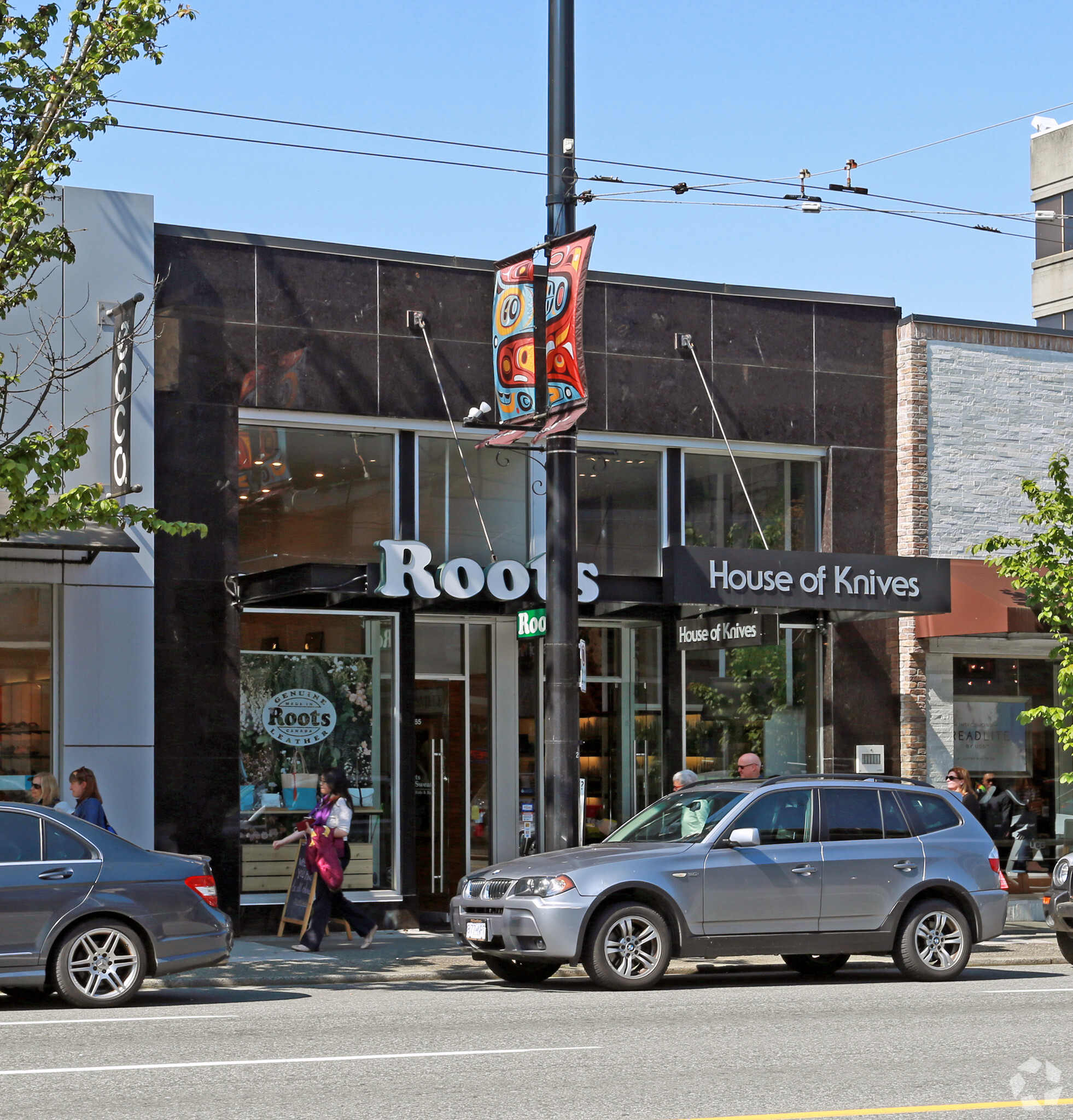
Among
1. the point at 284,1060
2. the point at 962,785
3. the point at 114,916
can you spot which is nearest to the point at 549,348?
the point at 114,916

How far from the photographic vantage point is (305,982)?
13812 millimetres

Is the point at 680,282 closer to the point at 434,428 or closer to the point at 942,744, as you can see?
the point at 434,428

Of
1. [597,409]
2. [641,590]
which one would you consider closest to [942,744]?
[641,590]

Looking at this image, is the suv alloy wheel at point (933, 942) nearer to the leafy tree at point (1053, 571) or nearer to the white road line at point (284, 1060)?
the leafy tree at point (1053, 571)

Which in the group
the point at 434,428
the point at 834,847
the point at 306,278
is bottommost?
the point at 834,847

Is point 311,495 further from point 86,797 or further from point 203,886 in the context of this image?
point 203,886

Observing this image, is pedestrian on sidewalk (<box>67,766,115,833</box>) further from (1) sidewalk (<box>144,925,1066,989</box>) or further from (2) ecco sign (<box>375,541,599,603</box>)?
(2) ecco sign (<box>375,541,599,603</box>)

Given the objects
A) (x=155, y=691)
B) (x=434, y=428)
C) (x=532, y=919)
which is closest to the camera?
(x=532, y=919)

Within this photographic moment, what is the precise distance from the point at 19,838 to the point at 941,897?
7.51 meters

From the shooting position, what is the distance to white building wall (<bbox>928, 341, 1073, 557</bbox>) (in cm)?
2078

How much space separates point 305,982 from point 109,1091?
594 centimetres

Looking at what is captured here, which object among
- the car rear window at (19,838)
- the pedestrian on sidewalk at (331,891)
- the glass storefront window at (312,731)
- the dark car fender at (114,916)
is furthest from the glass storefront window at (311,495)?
the dark car fender at (114,916)

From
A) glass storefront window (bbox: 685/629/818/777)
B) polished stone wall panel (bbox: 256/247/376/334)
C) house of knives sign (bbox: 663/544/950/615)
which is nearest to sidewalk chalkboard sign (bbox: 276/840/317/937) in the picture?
house of knives sign (bbox: 663/544/950/615)

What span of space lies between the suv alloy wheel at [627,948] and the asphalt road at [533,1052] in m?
0.21
